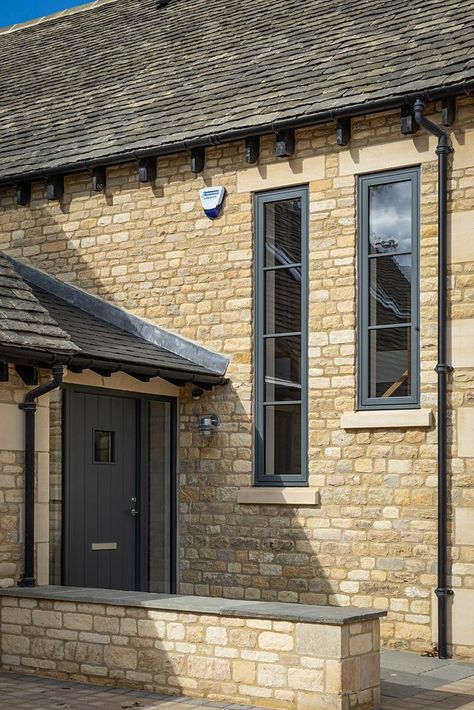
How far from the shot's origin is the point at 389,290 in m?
10.7

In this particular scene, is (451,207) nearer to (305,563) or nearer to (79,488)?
(305,563)

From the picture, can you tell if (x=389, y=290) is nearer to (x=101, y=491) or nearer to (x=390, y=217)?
(x=390, y=217)

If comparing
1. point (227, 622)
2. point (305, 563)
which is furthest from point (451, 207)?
point (227, 622)

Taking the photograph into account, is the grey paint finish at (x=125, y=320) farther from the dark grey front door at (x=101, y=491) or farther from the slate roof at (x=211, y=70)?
the slate roof at (x=211, y=70)

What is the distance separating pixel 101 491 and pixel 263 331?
2342 mm

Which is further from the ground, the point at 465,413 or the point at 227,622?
the point at 465,413

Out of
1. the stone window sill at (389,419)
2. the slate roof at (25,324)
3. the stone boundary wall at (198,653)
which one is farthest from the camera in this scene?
the stone window sill at (389,419)

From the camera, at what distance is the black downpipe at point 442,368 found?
9.87 m

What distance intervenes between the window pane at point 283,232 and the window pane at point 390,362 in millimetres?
1278

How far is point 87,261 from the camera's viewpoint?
505 inches

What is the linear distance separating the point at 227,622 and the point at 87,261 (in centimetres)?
584

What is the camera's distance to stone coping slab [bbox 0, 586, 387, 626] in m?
7.74

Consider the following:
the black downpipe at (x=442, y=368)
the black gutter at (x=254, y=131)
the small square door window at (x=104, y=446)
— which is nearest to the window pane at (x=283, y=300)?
the black gutter at (x=254, y=131)

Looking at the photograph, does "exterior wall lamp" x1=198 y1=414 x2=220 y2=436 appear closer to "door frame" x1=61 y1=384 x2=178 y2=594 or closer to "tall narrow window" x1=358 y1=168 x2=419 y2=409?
"door frame" x1=61 y1=384 x2=178 y2=594
